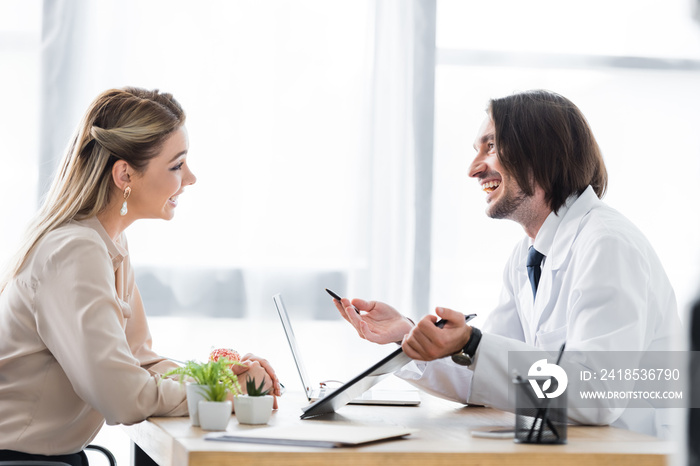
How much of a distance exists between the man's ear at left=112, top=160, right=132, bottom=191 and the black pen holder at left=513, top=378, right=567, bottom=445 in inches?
40.4

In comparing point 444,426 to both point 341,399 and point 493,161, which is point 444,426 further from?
point 493,161

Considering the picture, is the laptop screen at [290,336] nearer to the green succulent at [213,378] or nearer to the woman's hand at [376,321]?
the woman's hand at [376,321]

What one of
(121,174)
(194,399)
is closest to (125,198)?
(121,174)

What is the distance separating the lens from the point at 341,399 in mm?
1446

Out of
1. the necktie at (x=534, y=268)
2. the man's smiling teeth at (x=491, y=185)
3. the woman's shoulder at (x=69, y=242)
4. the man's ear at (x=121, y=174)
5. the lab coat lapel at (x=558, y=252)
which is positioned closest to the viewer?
the woman's shoulder at (x=69, y=242)

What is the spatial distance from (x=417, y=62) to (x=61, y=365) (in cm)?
207

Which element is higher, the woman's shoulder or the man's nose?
the man's nose

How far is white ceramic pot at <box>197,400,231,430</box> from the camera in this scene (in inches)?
48.5

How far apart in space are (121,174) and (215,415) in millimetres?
718

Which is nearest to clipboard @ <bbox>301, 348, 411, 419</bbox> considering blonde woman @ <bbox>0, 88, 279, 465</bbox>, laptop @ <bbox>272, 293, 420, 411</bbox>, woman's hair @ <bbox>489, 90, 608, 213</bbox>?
laptop @ <bbox>272, 293, 420, 411</bbox>

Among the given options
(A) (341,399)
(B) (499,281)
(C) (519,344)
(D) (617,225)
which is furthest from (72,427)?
(B) (499,281)

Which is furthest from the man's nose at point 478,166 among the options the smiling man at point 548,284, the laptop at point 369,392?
the laptop at point 369,392

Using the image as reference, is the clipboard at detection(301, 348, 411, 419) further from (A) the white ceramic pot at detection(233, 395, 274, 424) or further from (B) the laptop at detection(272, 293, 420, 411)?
(A) the white ceramic pot at detection(233, 395, 274, 424)

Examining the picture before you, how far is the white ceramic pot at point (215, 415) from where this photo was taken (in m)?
1.23
